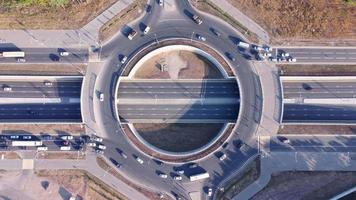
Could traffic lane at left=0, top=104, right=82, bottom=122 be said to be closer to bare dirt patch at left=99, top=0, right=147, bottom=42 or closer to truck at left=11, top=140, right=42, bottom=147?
truck at left=11, top=140, right=42, bottom=147

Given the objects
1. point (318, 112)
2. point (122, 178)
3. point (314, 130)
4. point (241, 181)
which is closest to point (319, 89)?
point (318, 112)

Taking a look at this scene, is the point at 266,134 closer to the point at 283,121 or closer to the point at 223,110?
the point at 283,121

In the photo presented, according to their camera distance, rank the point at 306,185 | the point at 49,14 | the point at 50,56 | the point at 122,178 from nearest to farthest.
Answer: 1. the point at 306,185
2. the point at 122,178
3. the point at 50,56
4. the point at 49,14

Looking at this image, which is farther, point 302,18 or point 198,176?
point 302,18

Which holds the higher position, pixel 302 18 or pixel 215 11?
pixel 215 11

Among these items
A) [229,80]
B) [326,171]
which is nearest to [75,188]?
[229,80]

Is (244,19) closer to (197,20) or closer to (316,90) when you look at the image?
(197,20)

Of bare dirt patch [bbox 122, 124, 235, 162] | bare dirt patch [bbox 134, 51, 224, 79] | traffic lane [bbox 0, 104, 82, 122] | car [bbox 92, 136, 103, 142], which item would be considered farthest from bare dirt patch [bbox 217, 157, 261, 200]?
traffic lane [bbox 0, 104, 82, 122]
